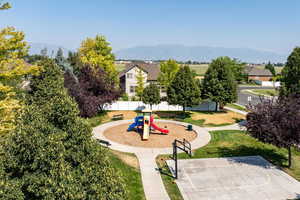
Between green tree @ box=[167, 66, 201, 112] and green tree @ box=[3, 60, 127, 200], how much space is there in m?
22.7

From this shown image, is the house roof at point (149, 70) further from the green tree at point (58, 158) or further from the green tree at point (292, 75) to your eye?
the green tree at point (58, 158)

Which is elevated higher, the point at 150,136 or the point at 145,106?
the point at 145,106

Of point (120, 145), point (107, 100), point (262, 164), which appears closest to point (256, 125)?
point (262, 164)

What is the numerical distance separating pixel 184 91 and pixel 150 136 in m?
8.25

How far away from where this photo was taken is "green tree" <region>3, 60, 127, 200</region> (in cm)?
482

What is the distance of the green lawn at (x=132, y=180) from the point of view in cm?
1194

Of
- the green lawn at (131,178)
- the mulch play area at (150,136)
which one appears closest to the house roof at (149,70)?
the mulch play area at (150,136)

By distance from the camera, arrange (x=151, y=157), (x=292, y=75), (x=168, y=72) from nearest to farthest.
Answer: (x=151, y=157) → (x=292, y=75) → (x=168, y=72)

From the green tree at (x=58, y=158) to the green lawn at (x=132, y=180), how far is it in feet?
20.4

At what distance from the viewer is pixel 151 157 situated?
685 inches

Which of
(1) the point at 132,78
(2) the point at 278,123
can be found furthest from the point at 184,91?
(1) the point at 132,78

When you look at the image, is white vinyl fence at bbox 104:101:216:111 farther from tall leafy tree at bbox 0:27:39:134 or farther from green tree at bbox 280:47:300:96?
tall leafy tree at bbox 0:27:39:134

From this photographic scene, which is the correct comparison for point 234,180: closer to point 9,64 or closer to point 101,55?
point 9,64

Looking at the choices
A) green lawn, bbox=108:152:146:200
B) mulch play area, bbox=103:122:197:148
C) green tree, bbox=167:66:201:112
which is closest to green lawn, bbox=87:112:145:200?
green lawn, bbox=108:152:146:200
